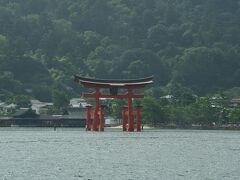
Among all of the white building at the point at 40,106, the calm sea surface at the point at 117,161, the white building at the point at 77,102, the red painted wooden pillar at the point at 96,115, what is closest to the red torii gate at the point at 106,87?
the red painted wooden pillar at the point at 96,115

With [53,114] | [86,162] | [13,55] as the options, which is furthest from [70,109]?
[86,162]

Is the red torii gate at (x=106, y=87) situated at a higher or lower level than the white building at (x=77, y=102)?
lower

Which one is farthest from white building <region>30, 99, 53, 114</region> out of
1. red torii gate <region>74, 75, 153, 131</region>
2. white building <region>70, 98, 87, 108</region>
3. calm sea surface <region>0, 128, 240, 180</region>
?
calm sea surface <region>0, 128, 240, 180</region>

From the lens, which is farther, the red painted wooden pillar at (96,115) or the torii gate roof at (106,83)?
the red painted wooden pillar at (96,115)

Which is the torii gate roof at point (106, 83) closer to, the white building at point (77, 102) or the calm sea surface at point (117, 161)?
the calm sea surface at point (117, 161)

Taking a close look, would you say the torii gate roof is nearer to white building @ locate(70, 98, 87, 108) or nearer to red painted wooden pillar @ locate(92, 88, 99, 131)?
red painted wooden pillar @ locate(92, 88, 99, 131)

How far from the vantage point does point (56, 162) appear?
174 feet

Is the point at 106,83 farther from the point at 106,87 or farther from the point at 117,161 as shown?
the point at 117,161

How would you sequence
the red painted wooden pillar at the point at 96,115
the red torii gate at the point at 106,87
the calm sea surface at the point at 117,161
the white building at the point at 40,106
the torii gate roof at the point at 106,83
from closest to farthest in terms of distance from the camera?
1. the calm sea surface at the point at 117,161
2. the torii gate roof at the point at 106,83
3. the red torii gate at the point at 106,87
4. the red painted wooden pillar at the point at 96,115
5. the white building at the point at 40,106

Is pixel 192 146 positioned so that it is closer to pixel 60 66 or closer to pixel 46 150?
pixel 46 150

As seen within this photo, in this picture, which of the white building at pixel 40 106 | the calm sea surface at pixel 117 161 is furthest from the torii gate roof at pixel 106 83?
the white building at pixel 40 106

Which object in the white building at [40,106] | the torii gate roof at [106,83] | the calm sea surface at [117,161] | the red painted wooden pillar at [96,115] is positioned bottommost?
the calm sea surface at [117,161]

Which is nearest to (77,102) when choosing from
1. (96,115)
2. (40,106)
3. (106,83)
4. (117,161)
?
(40,106)

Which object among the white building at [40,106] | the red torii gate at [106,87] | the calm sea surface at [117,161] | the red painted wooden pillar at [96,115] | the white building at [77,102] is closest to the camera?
the calm sea surface at [117,161]
